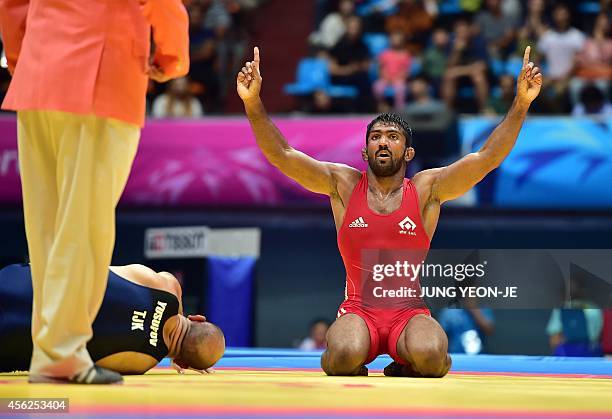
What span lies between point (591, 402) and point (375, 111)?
885 centimetres

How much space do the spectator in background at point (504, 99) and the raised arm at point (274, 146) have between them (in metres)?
6.31

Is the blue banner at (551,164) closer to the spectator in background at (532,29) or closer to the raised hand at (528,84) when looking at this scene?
the spectator in background at (532,29)

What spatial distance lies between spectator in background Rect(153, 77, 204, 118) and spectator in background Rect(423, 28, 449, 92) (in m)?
2.77

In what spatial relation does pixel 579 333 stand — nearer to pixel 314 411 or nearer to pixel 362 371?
pixel 362 371

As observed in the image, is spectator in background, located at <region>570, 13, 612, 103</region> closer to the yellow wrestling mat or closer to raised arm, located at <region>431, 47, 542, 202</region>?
raised arm, located at <region>431, 47, 542, 202</region>

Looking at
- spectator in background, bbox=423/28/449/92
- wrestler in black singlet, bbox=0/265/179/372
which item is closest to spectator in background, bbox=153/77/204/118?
spectator in background, bbox=423/28/449/92

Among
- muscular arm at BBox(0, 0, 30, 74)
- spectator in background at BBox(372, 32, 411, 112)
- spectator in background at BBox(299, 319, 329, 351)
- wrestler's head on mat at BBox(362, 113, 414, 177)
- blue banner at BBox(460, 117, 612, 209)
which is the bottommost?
spectator in background at BBox(299, 319, 329, 351)

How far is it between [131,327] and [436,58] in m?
8.52

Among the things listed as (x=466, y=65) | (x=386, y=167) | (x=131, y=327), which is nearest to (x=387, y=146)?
(x=386, y=167)

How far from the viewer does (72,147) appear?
3.46 m

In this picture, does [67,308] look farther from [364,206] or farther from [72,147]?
[364,206]

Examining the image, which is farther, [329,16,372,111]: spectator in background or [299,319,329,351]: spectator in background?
[329,16,372,111]: spectator in background

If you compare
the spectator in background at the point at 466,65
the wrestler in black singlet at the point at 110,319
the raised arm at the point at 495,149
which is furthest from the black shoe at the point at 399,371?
the spectator in background at the point at 466,65

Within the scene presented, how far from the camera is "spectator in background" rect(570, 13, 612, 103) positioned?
11570 millimetres
